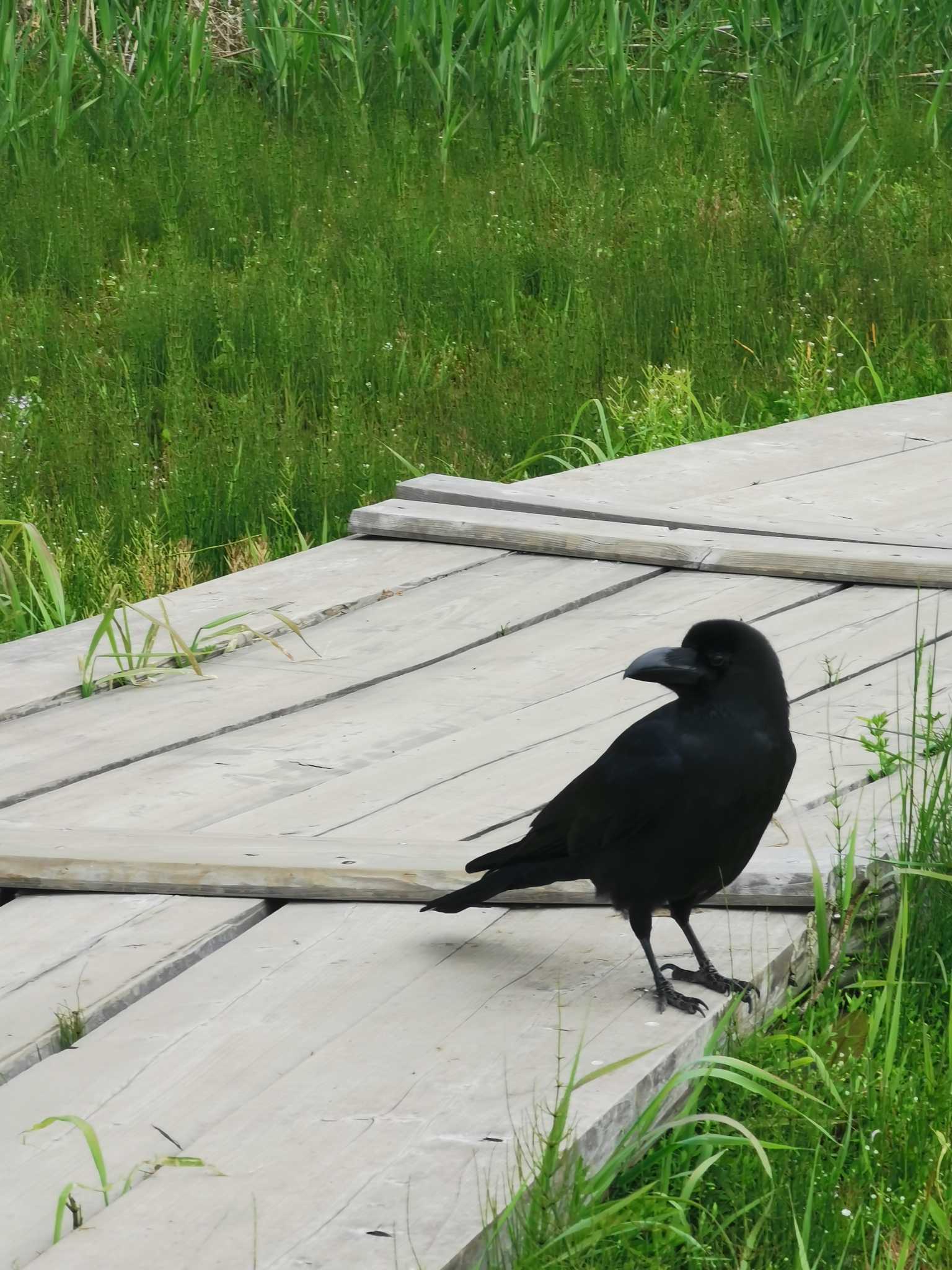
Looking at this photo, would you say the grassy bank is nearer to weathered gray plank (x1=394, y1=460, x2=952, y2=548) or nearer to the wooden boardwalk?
weathered gray plank (x1=394, y1=460, x2=952, y2=548)

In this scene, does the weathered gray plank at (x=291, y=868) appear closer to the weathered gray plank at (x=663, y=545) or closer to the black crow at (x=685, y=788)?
the black crow at (x=685, y=788)

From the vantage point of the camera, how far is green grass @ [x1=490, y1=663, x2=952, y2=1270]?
5.02 ft

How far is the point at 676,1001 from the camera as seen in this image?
71.5 inches

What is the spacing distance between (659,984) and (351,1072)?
1.15ft

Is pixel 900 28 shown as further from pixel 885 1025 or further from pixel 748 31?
pixel 885 1025

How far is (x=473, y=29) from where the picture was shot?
23.2 ft

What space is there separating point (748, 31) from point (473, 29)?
4.82 ft

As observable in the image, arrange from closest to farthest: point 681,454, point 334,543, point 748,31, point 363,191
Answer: point 334,543, point 681,454, point 363,191, point 748,31

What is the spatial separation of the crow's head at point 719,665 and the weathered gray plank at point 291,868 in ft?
1.17

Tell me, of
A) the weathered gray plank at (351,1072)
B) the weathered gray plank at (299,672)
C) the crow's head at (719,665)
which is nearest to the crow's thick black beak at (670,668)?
the crow's head at (719,665)

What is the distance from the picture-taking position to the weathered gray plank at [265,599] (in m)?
2.91

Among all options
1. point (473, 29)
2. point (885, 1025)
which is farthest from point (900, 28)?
point (885, 1025)

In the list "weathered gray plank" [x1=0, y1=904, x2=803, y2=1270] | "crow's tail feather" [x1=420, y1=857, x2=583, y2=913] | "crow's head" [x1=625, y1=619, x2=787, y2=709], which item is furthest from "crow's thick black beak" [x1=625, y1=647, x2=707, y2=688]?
"weathered gray plank" [x1=0, y1=904, x2=803, y2=1270]

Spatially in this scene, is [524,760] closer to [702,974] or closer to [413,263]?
[702,974]
